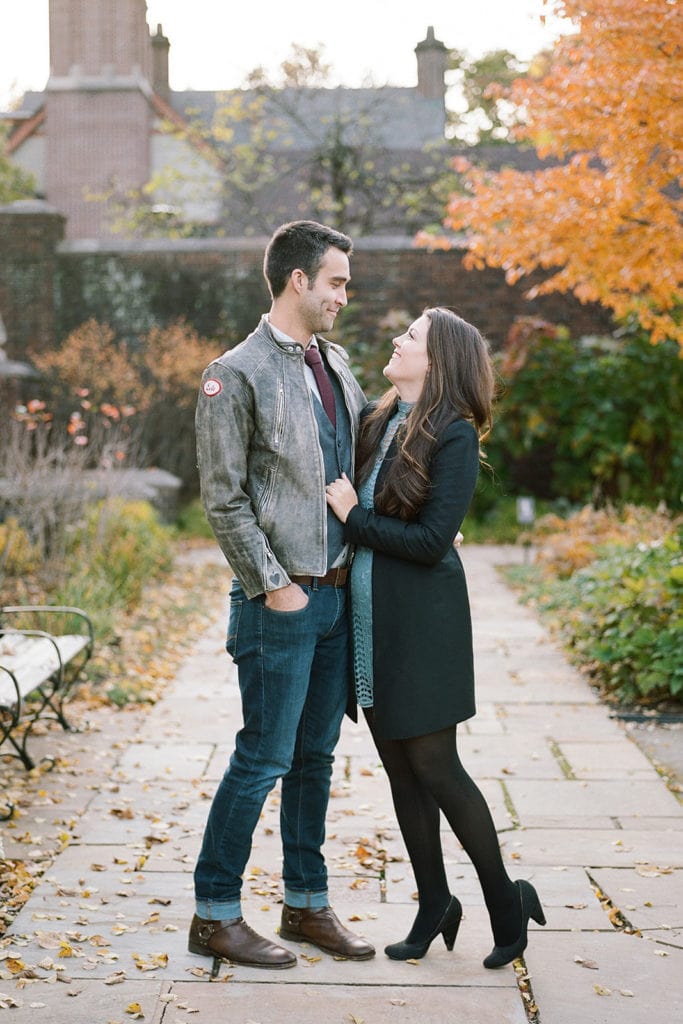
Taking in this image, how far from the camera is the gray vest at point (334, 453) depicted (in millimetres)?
3121

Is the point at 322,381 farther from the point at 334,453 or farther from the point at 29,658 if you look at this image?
the point at 29,658

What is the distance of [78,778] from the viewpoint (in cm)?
494

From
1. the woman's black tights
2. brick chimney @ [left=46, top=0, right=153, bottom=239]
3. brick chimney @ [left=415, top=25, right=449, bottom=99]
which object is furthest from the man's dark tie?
brick chimney @ [left=415, top=25, right=449, bottom=99]

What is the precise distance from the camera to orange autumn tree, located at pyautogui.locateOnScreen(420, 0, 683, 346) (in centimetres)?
652

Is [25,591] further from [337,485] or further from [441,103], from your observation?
[441,103]

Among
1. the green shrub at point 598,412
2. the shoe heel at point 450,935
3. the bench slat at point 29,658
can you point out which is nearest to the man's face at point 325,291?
the shoe heel at point 450,935

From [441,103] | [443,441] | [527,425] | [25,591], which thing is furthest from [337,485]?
[441,103]

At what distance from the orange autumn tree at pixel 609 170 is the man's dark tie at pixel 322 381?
4.01 metres

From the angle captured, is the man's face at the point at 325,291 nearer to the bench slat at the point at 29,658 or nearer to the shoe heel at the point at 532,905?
the shoe heel at the point at 532,905

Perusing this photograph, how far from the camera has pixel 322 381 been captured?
3.22 metres

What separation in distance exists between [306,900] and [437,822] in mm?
437

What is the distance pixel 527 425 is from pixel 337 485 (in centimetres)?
1105

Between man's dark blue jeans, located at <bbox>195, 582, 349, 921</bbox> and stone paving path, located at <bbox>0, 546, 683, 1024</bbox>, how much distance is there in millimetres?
274

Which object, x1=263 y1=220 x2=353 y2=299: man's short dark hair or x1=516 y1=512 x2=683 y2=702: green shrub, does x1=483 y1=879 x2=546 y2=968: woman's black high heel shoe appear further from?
x1=516 y1=512 x2=683 y2=702: green shrub
